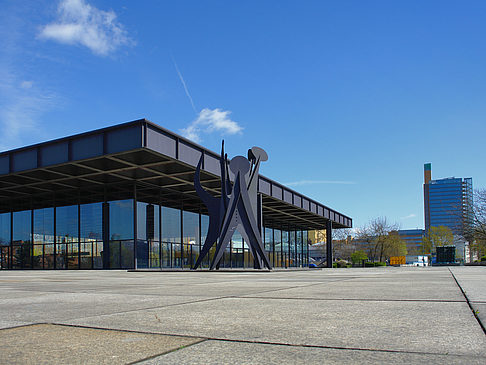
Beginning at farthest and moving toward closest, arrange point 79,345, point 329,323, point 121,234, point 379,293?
point 121,234 → point 379,293 → point 329,323 → point 79,345

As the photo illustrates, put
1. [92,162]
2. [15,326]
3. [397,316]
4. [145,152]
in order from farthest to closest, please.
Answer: [92,162] → [145,152] → [397,316] → [15,326]

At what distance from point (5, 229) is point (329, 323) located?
48.0 m

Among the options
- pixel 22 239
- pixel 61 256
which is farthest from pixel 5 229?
pixel 61 256

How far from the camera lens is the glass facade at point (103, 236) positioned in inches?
1410

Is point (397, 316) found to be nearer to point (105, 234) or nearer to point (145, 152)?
point (145, 152)

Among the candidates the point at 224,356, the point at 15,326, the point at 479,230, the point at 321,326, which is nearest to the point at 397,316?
the point at 321,326

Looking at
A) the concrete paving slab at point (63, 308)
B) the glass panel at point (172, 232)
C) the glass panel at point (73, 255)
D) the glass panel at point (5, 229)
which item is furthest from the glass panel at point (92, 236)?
the concrete paving slab at point (63, 308)

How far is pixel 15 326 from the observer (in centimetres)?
393

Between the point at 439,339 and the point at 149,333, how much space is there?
205 cm

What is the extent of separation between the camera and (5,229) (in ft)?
148

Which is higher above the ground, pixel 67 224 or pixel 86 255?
pixel 67 224

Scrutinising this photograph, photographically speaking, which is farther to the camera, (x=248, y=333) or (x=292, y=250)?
(x=292, y=250)

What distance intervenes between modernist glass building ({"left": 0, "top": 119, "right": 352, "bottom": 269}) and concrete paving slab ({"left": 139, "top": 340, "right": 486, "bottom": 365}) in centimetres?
2329

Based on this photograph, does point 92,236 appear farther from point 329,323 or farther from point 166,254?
point 329,323
